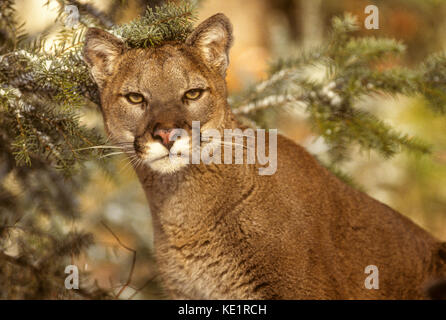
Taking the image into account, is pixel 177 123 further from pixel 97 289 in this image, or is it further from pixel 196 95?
pixel 97 289

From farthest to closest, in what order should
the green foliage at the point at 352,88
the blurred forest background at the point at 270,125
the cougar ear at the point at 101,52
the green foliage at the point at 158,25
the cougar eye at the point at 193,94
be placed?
the blurred forest background at the point at 270,125 → the green foliage at the point at 352,88 → the cougar eye at the point at 193,94 → the cougar ear at the point at 101,52 → the green foliage at the point at 158,25

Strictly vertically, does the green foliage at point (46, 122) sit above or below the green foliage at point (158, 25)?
below

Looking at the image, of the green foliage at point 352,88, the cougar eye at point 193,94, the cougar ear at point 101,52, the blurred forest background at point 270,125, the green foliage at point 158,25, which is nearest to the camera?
the green foliage at point 158,25

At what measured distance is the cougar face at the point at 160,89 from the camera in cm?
239

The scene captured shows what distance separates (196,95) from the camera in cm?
252

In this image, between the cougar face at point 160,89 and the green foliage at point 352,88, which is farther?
the green foliage at point 352,88

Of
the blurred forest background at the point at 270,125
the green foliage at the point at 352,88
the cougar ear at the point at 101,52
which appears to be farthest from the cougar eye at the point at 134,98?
the green foliage at the point at 352,88

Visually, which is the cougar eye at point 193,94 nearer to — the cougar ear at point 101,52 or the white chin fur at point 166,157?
the white chin fur at point 166,157

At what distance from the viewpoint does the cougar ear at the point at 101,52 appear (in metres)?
2.38

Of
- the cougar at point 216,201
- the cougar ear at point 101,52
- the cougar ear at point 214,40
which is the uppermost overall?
the cougar ear at point 214,40

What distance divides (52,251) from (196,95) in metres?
1.18

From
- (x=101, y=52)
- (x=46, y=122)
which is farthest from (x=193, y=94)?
(x=46, y=122)

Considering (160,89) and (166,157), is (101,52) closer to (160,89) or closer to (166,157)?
(160,89)

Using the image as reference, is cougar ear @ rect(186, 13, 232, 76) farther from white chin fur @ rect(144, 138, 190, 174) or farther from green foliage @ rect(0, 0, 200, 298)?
white chin fur @ rect(144, 138, 190, 174)
